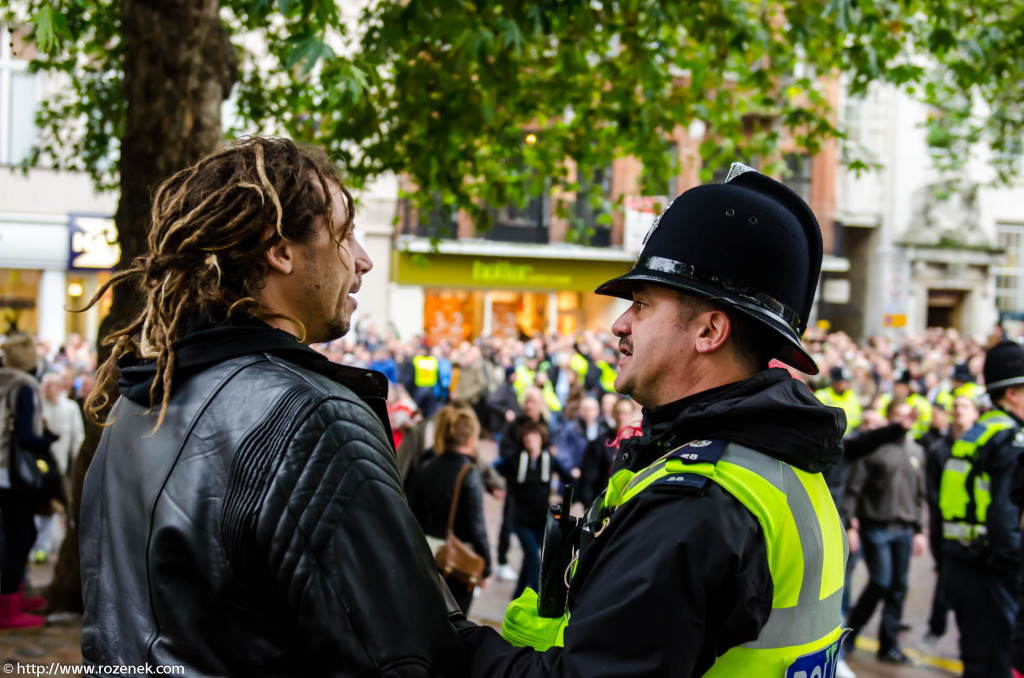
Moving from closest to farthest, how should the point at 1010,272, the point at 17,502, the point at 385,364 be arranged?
the point at 17,502 → the point at 385,364 → the point at 1010,272

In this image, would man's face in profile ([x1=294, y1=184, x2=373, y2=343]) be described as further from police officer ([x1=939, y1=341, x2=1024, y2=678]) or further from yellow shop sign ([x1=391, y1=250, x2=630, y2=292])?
yellow shop sign ([x1=391, y1=250, x2=630, y2=292])

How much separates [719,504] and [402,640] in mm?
546

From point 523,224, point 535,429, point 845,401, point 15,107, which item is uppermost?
point 15,107

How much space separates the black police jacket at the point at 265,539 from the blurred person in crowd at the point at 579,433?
7282 millimetres

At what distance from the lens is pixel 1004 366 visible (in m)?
5.52

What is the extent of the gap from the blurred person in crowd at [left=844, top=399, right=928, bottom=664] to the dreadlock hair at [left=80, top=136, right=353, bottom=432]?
641 centimetres

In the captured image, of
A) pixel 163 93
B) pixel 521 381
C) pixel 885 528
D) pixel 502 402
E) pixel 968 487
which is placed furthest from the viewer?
pixel 521 381

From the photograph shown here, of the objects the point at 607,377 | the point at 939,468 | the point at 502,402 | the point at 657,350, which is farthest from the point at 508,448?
the point at 657,350

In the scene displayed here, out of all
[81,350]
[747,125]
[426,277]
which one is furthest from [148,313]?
[747,125]

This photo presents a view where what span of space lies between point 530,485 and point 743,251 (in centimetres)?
620

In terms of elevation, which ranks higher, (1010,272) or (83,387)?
(1010,272)

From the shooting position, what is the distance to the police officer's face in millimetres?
1789

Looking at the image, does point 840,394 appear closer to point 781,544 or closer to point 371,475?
point 781,544

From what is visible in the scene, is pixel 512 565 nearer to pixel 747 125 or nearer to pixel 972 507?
pixel 972 507
